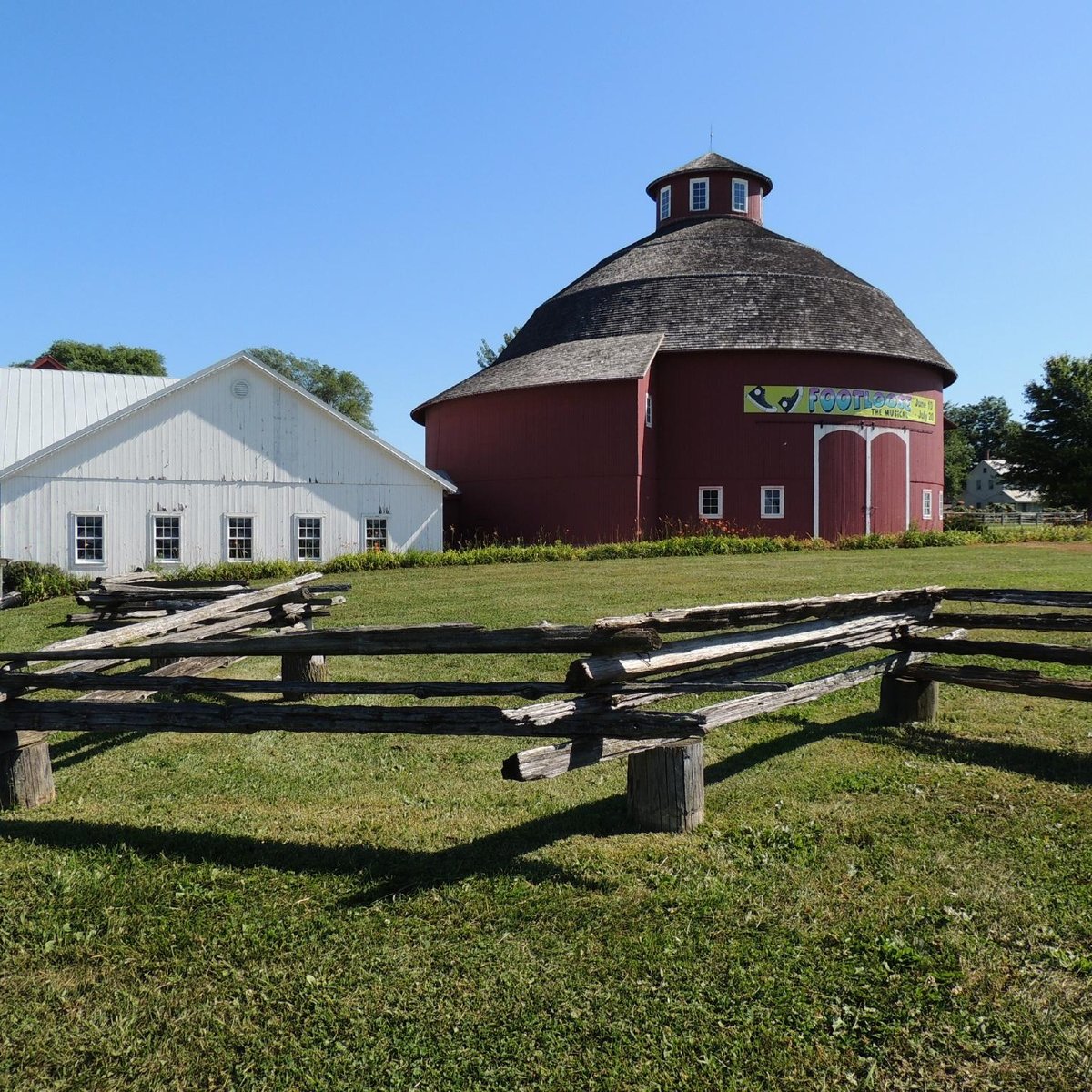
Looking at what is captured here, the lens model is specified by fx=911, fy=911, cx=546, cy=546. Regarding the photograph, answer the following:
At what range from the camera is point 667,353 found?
1182 inches

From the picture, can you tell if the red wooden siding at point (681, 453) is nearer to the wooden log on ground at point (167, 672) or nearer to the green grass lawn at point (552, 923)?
the wooden log on ground at point (167, 672)

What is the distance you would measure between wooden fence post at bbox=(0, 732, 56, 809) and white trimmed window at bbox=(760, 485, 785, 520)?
84.5ft

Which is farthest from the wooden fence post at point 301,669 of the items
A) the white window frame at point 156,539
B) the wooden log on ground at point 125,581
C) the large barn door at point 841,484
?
the large barn door at point 841,484

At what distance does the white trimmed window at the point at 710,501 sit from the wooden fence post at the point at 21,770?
83.2 ft

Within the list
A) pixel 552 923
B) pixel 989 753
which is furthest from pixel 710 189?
pixel 552 923

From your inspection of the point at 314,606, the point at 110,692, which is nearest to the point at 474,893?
the point at 110,692

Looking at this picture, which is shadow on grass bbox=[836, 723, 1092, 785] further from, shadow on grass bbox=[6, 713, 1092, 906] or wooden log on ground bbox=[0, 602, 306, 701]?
wooden log on ground bbox=[0, 602, 306, 701]

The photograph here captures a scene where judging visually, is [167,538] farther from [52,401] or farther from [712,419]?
[712,419]

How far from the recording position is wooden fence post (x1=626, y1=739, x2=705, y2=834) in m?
5.37

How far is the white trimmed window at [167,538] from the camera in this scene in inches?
926

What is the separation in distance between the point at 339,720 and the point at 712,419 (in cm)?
2586

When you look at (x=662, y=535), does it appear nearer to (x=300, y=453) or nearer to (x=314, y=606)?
(x=300, y=453)

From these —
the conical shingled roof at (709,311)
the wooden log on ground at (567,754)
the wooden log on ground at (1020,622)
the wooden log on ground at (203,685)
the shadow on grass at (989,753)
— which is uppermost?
the conical shingled roof at (709,311)

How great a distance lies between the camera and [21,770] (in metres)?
6.10
